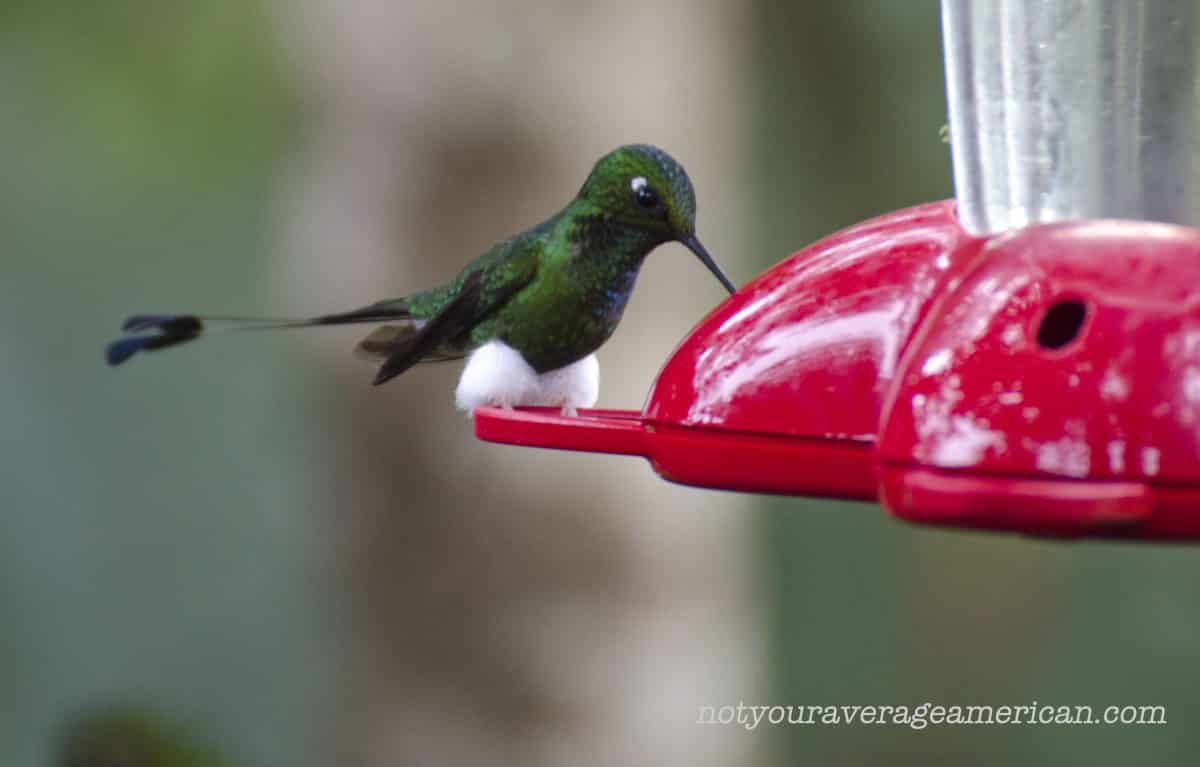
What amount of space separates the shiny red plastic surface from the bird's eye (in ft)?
2.45

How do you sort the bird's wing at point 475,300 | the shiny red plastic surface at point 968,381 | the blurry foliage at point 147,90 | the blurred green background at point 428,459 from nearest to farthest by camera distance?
the shiny red plastic surface at point 968,381 < the bird's wing at point 475,300 < the blurred green background at point 428,459 < the blurry foliage at point 147,90

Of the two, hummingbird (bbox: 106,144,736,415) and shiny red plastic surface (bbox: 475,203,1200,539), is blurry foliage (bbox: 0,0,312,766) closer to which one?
hummingbird (bbox: 106,144,736,415)

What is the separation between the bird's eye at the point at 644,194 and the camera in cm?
264

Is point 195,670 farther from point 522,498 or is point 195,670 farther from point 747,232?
point 747,232

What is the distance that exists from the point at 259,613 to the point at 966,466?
4.03 metres

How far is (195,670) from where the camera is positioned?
16.5 ft

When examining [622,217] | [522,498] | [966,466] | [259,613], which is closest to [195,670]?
[259,613]

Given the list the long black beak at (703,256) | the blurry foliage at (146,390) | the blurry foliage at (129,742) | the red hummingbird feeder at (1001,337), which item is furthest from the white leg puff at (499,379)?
the blurry foliage at (146,390)

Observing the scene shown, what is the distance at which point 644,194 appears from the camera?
2.66 metres

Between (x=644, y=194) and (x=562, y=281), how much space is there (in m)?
0.30

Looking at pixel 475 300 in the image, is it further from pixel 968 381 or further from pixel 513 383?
pixel 968 381

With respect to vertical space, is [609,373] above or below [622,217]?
below

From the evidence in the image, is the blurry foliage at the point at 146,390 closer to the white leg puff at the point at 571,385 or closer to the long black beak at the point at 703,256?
the white leg puff at the point at 571,385

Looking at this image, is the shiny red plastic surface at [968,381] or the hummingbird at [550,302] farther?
the hummingbird at [550,302]
